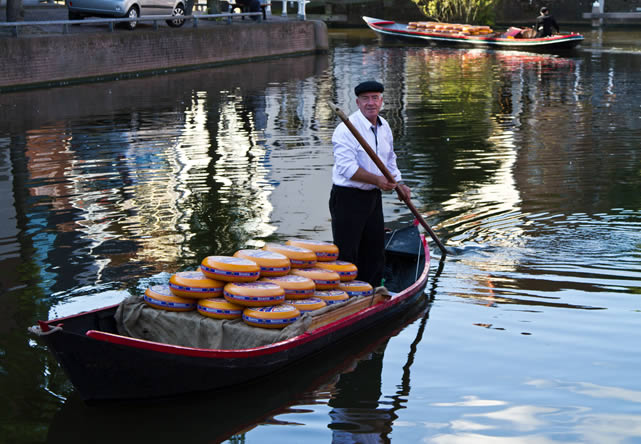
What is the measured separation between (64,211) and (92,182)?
168 cm

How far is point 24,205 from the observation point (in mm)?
11102

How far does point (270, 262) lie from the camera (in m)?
6.40

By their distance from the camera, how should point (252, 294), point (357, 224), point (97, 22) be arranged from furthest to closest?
point (97, 22), point (357, 224), point (252, 294)

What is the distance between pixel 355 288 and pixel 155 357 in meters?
1.94

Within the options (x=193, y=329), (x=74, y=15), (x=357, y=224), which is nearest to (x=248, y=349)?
(x=193, y=329)

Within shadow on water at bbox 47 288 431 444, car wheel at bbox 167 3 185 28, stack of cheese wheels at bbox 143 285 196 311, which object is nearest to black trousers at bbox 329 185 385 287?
shadow on water at bbox 47 288 431 444

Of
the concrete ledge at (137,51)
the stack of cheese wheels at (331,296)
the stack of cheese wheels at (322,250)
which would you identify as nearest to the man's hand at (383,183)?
the stack of cheese wheels at (322,250)

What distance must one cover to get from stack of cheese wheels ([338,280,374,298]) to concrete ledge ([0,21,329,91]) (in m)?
17.5

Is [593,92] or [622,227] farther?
[593,92]

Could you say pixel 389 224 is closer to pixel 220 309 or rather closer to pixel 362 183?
pixel 362 183

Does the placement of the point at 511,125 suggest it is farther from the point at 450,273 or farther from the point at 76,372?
the point at 76,372

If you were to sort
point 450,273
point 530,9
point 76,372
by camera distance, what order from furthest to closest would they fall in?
point 530,9, point 450,273, point 76,372

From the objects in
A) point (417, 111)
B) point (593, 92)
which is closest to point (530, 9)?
point (593, 92)

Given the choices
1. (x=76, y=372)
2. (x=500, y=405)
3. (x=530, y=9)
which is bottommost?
(x=500, y=405)
